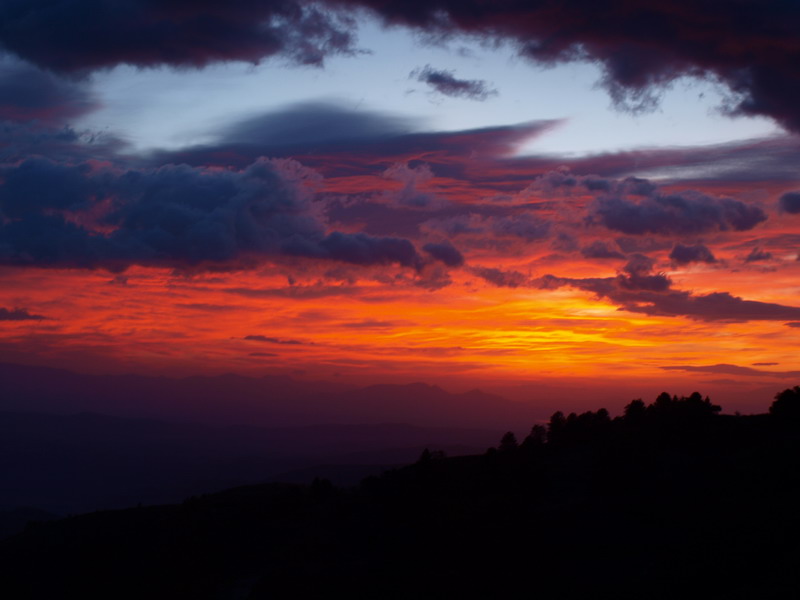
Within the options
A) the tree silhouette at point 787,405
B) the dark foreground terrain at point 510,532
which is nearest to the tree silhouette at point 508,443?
the dark foreground terrain at point 510,532

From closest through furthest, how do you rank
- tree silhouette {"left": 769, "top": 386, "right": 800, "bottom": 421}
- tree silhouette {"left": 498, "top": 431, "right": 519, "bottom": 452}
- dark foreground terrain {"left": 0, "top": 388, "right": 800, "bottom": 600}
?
dark foreground terrain {"left": 0, "top": 388, "right": 800, "bottom": 600}
tree silhouette {"left": 769, "top": 386, "right": 800, "bottom": 421}
tree silhouette {"left": 498, "top": 431, "right": 519, "bottom": 452}

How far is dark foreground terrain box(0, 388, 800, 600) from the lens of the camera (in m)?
48.5

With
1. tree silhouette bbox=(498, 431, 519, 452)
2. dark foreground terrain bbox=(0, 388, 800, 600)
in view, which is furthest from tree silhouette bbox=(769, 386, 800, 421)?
tree silhouette bbox=(498, 431, 519, 452)

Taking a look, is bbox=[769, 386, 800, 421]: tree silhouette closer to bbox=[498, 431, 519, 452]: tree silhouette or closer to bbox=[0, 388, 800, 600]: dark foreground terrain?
bbox=[0, 388, 800, 600]: dark foreground terrain

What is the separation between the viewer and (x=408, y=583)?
51875mm

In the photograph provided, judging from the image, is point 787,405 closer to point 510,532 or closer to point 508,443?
point 508,443

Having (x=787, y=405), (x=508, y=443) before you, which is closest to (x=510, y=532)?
(x=508, y=443)

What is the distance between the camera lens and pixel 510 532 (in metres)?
59.5

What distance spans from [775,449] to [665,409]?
32507 millimetres

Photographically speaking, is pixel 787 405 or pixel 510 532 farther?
pixel 787 405

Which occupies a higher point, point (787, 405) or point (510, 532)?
point (787, 405)

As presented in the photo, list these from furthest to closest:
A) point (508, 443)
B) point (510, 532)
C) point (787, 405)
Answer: point (508, 443)
point (787, 405)
point (510, 532)

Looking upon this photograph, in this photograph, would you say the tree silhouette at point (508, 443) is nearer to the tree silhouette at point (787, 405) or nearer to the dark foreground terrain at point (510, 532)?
the dark foreground terrain at point (510, 532)

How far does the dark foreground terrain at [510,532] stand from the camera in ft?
159
